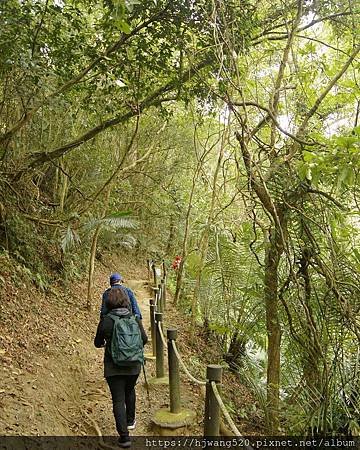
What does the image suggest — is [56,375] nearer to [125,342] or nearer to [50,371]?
[50,371]

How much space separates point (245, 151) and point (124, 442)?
3.28 metres

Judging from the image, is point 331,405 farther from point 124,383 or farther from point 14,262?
point 14,262

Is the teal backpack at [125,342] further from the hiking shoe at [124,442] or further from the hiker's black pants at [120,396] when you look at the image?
the hiking shoe at [124,442]

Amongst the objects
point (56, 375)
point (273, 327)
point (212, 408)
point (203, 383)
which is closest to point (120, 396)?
point (203, 383)

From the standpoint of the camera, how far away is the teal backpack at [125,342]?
459 centimetres

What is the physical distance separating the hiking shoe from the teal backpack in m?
0.79

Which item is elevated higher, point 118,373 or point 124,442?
point 118,373

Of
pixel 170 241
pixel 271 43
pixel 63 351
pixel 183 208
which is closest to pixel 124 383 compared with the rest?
pixel 63 351

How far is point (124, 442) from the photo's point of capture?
4.69 m

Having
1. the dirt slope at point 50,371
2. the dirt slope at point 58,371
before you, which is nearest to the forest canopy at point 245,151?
Answer: the dirt slope at point 58,371

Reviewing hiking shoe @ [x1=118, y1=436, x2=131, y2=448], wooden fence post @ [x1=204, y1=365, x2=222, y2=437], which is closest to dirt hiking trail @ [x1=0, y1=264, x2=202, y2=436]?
hiking shoe @ [x1=118, y1=436, x2=131, y2=448]

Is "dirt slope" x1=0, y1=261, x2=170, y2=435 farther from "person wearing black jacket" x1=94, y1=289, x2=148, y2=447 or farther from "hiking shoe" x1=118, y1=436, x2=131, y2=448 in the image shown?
"person wearing black jacket" x1=94, y1=289, x2=148, y2=447

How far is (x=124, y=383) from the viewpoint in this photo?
4.77 meters

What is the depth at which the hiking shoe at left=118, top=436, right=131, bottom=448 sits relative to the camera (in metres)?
4.67
